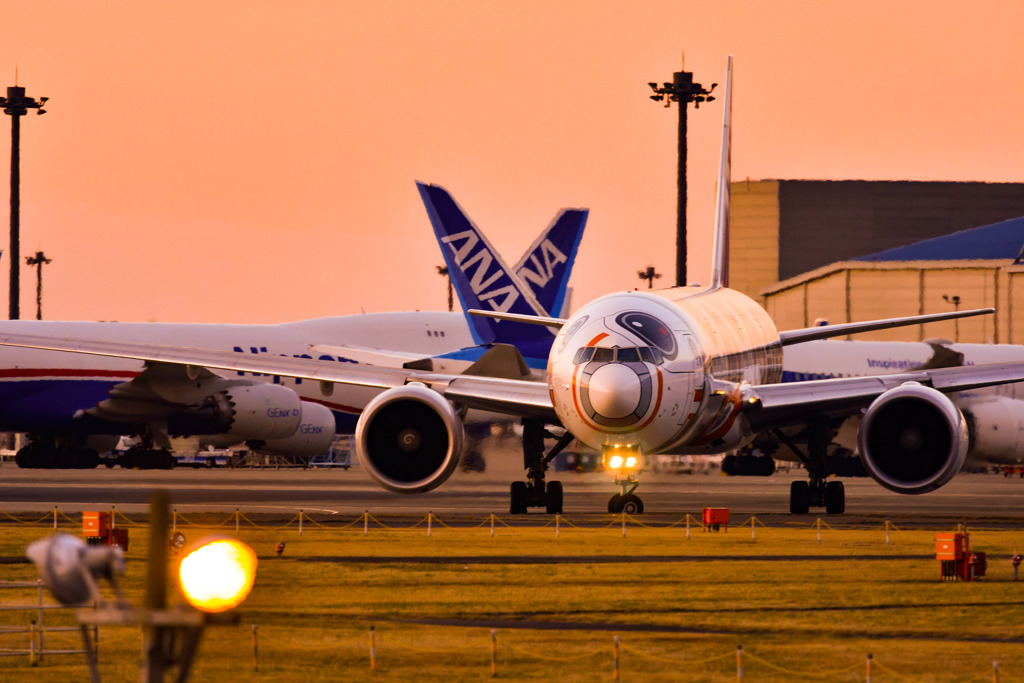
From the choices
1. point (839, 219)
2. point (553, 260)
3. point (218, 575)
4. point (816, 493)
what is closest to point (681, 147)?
point (553, 260)

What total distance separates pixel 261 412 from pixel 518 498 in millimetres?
25495

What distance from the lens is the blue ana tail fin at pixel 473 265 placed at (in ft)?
156

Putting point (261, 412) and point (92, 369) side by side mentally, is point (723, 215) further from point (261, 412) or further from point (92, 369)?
point (92, 369)

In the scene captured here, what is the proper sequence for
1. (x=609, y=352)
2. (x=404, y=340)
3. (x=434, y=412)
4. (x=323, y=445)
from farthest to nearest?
(x=404, y=340) → (x=323, y=445) → (x=434, y=412) → (x=609, y=352)

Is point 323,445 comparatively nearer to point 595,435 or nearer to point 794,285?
point 595,435

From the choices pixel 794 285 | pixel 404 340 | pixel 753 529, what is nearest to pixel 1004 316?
pixel 794 285

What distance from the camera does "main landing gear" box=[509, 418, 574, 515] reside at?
101 feet

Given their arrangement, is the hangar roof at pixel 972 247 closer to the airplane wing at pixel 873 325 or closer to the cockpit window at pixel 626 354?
the airplane wing at pixel 873 325

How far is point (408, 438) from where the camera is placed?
2838cm

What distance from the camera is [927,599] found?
20562 mm

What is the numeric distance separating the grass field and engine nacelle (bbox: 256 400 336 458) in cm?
2850

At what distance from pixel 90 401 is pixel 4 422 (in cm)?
333

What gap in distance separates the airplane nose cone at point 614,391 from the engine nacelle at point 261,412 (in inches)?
1207

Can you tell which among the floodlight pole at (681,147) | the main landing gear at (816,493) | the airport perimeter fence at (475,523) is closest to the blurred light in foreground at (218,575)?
the airport perimeter fence at (475,523)
